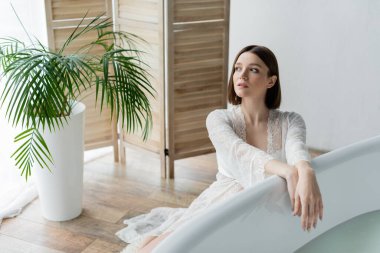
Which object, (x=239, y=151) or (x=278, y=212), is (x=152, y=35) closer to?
(x=239, y=151)

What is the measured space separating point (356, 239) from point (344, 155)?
31 centimetres

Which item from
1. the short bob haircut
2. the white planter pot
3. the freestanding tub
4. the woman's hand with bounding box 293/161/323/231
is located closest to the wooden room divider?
the white planter pot

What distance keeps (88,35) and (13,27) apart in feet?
1.56

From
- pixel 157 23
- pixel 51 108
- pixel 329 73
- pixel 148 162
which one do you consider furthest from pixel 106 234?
pixel 329 73

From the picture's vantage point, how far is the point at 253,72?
76.4 inches

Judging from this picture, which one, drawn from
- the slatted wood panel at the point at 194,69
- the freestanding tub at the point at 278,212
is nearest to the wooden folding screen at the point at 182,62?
the slatted wood panel at the point at 194,69

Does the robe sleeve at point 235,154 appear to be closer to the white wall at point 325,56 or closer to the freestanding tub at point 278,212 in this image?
the freestanding tub at point 278,212

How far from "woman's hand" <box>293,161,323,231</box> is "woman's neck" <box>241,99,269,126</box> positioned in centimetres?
47

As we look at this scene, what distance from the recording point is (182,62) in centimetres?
304

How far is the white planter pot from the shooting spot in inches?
102

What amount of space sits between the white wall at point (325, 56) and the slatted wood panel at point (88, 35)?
3.38 feet

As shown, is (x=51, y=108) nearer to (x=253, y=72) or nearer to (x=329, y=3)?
(x=253, y=72)

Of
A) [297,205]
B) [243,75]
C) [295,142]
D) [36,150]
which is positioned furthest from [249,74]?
[36,150]

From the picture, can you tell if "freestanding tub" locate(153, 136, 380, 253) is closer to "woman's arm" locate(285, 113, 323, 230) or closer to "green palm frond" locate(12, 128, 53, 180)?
"woman's arm" locate(285, 113, 323, 230)
